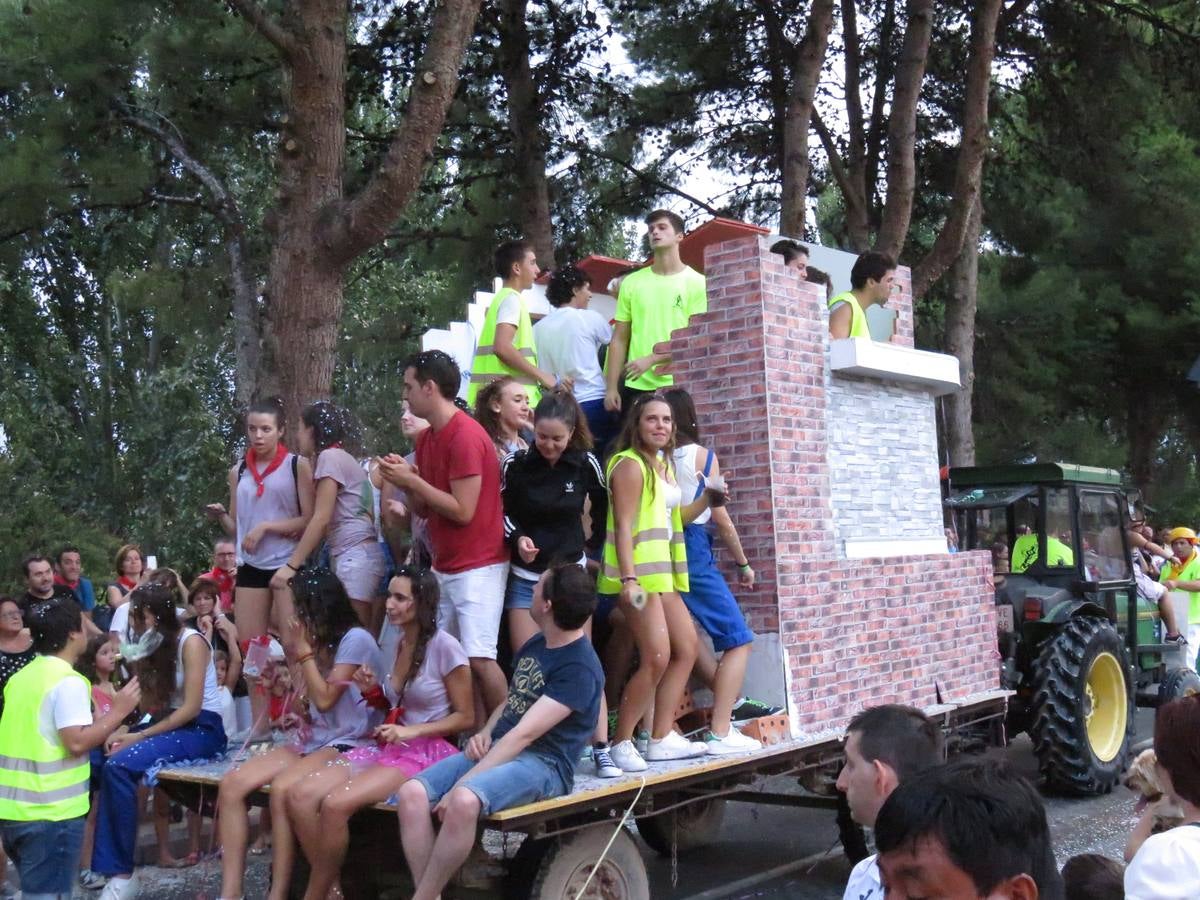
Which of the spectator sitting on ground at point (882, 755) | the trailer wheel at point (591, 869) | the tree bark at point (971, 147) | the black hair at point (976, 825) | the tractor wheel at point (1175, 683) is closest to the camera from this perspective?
the black hair at point (976, 825)

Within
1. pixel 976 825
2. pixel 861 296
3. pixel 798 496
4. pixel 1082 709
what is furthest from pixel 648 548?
pixel 1082 709

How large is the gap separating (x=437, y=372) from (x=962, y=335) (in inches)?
415

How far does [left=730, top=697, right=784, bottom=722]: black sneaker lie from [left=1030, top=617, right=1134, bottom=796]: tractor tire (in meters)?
3.34

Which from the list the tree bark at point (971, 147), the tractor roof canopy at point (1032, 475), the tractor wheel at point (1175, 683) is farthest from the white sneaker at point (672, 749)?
the tree bark at point (971, 147)

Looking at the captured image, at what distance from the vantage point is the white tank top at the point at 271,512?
21.0ft

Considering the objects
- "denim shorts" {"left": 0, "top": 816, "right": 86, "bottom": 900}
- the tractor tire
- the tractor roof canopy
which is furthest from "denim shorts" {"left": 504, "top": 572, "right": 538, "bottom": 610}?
the tractor roof canopy

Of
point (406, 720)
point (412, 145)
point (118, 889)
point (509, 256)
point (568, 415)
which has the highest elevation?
point (412, 145)

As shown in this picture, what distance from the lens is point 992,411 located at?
818 inches

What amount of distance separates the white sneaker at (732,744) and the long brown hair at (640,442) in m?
1.14

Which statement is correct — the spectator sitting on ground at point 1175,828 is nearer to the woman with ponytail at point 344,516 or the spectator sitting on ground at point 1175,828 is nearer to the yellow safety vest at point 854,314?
the woman with ponytail at point 344,516

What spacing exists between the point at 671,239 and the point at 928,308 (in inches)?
478

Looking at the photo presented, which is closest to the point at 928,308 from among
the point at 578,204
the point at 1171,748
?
the point at 578,204

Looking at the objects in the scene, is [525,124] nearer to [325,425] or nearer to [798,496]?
[798,496]

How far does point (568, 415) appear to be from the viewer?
5.82 meters
